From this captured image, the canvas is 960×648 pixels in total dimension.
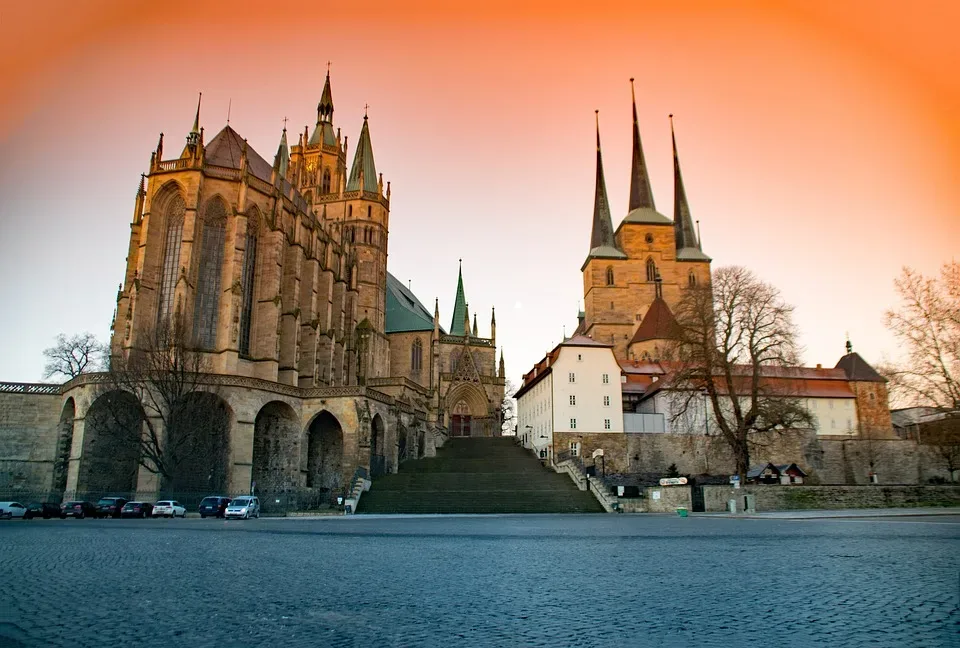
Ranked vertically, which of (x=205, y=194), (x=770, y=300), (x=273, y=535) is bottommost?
(x=273, y=535)

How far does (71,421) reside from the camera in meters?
40.1

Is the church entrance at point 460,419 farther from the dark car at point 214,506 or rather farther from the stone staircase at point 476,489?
the dark car at point 214,506

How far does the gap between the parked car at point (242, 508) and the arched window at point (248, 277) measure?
1350 centimetres

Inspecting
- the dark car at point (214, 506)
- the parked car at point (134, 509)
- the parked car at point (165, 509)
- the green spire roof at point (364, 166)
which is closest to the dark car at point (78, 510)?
the parked car at point (134, 509)

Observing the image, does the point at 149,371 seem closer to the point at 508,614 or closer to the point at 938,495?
the point at 508,614

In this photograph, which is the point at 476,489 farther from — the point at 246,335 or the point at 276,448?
the point at 246,335

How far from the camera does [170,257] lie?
4309 cm

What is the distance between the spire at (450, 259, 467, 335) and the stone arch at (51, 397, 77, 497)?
140ft

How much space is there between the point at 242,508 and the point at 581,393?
24988 millimetres

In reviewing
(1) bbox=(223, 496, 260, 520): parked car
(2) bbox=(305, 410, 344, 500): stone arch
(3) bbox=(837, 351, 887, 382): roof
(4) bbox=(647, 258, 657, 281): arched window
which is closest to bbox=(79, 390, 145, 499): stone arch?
(1) bbox=(223, 496, 260, 520): parked car

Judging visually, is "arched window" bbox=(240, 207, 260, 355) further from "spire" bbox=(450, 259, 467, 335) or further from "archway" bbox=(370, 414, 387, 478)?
"spire" bbox=(450, 259, 467, 335)

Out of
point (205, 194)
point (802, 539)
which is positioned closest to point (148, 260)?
point (205, 194)

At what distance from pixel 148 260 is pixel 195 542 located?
30757mm

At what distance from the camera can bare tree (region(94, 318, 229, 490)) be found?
116ft
